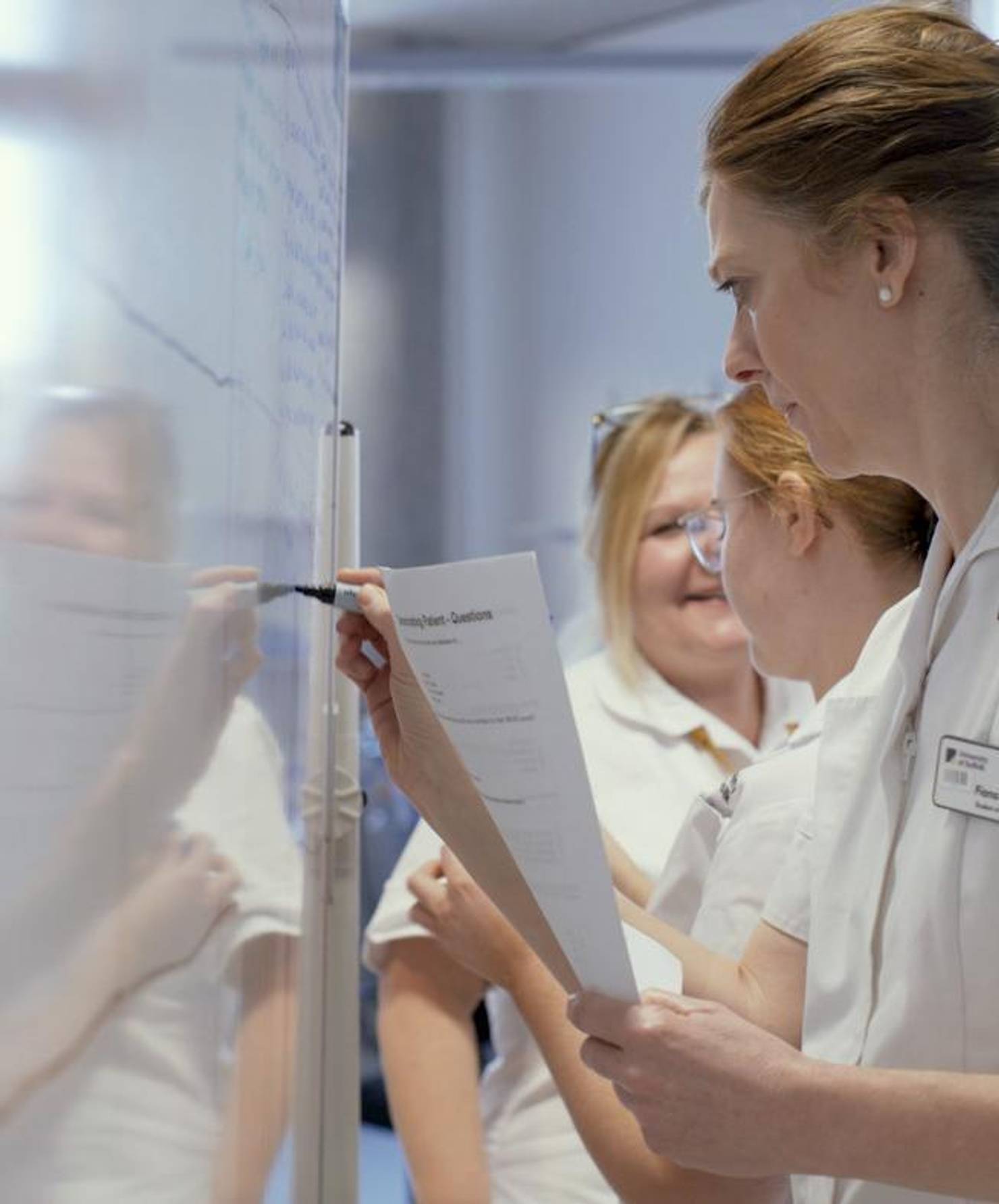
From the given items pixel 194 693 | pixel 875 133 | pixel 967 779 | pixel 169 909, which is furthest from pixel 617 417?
pixel 169 909

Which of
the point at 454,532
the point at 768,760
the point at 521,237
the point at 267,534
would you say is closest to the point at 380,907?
the point at 768,760

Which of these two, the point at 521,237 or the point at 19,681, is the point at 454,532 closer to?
the point at 521,237

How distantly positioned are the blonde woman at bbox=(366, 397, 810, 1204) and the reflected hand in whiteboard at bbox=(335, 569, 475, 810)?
58cm

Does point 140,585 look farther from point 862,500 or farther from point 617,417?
point 617,417

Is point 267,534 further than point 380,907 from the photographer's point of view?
No

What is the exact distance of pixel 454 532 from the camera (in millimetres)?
4309

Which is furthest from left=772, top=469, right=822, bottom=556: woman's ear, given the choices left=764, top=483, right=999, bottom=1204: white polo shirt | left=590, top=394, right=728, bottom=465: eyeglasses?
left=590, top=394, right=728, bottom=465: eyeglasses

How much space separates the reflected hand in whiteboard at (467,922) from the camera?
4.72 feet

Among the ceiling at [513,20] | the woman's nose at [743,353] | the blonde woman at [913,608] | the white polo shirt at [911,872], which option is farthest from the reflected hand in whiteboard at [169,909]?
the ceiling at [513,20]

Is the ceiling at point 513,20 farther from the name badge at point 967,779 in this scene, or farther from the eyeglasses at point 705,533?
the name badge at point 967,779

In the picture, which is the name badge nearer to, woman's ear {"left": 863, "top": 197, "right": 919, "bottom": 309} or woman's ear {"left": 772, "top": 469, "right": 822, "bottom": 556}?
woman's ear {"left": 863, "top": 197, "right": 919, "bottom": 309}

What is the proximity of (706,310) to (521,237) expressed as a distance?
53 cm

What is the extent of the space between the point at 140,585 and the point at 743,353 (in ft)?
2.27

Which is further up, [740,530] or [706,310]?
[706,310]
